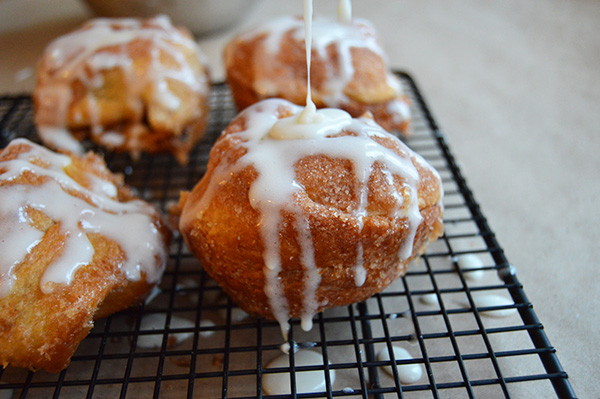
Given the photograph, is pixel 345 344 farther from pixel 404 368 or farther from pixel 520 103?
pixel 520 103

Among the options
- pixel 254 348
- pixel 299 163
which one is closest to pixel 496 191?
pixel 299 163

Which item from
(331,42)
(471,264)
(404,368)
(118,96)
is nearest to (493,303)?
(471,264)

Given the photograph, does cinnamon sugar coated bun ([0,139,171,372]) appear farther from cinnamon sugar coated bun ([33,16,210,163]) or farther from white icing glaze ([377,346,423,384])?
white icing glaze ([377,346,423,384])

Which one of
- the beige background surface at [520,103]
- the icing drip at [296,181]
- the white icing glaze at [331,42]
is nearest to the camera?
the icing drip at [296,181]

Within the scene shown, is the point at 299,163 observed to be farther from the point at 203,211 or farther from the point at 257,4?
the point at 257,4

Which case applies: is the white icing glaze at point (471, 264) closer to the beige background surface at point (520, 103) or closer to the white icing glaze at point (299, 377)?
the beige background surface at point (520, 103)

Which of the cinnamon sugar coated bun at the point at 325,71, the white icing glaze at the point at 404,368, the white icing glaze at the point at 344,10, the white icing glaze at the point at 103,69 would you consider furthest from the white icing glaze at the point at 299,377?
the white icing glaze at the point at 344,10
